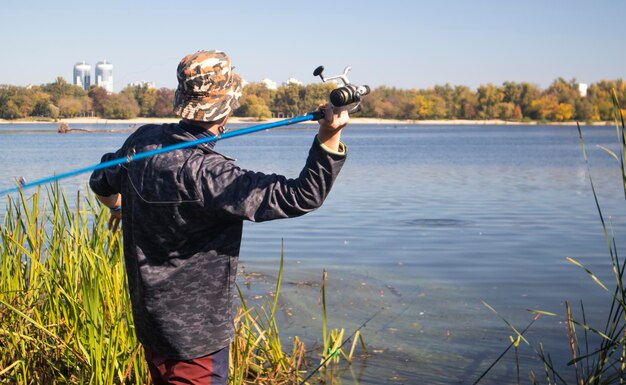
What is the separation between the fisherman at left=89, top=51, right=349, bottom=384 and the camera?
2627 mm

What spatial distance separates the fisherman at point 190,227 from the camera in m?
2.63

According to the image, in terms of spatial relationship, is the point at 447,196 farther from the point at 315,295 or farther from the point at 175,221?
the point at 175,221

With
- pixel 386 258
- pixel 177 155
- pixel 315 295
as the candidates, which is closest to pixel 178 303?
pixel 177 155

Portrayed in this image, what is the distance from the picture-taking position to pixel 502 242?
40.5ft

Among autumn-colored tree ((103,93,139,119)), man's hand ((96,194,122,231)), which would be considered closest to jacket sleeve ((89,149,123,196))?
man's hand ((96,194,122,231))

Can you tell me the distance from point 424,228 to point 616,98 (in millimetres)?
10372

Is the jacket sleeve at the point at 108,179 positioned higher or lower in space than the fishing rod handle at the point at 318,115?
lower

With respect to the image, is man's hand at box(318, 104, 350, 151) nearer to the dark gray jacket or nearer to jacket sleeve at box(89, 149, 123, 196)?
the dark gray jacket

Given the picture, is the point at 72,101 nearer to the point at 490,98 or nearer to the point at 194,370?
the point at 194,370

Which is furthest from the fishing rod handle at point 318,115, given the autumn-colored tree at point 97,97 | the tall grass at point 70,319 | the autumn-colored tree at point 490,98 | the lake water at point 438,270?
the autumn-colored tree at point 490,98

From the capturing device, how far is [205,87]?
2.77m

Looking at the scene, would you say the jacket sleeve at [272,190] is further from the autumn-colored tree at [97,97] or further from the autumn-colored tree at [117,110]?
the autumn-colored tree at [117,110]

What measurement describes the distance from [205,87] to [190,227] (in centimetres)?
49

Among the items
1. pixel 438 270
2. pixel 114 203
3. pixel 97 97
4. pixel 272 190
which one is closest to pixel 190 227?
pixel 272 190
